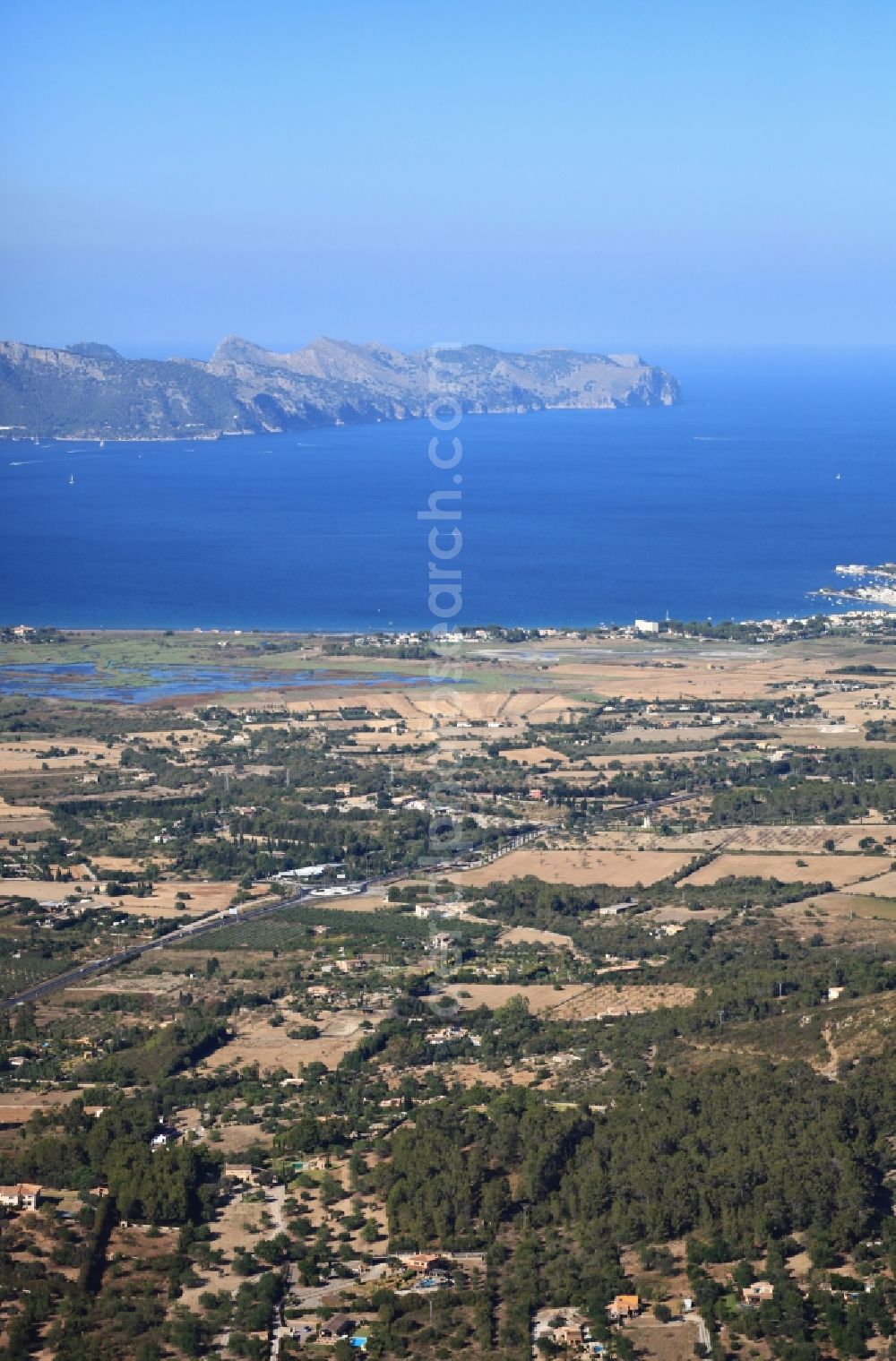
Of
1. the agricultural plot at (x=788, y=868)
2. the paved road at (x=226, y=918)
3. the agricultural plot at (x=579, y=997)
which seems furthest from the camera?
the agricultural plot at (x=788, y=868)

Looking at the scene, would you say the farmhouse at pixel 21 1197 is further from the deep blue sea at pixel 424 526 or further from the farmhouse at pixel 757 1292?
the deep blue sea at pixel 424 526

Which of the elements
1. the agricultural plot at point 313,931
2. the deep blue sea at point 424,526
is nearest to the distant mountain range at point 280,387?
the deep blue sea at point 424,526

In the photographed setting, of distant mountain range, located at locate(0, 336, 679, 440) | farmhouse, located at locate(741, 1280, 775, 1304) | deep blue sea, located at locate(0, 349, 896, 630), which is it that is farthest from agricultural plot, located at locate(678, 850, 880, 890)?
distant mountain range, located at locate(0, 336, 679, 440)

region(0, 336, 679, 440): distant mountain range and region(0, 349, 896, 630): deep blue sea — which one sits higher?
region(0, 336, 679, 440): distant mountain range

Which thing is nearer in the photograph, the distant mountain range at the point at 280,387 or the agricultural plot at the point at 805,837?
the agricultural plot at the point at 805,837

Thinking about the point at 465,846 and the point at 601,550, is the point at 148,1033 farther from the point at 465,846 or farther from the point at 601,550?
the point at 601,550

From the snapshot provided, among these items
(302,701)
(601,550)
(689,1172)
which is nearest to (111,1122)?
(689,1172)

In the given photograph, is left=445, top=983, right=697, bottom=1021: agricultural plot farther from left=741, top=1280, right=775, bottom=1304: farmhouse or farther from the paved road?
left=741, top=1280, right=775, bottom=1304: farmhouse
